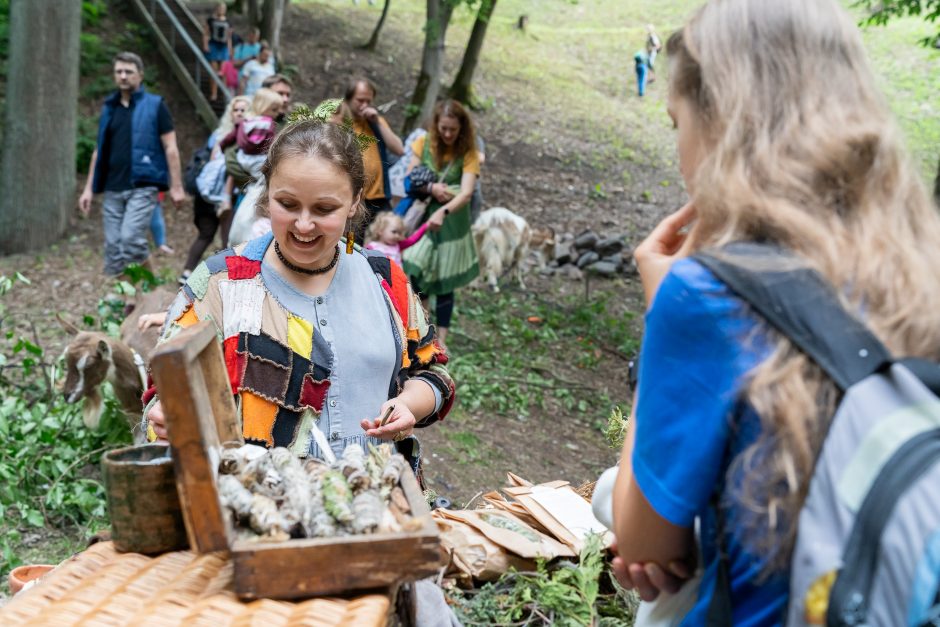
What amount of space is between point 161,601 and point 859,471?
1219 mm

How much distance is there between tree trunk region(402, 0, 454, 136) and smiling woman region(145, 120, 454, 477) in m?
11.6

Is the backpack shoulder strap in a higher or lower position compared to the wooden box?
higher

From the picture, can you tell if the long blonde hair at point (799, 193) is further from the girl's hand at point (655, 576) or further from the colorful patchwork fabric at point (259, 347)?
the colorful patchwork fabric at point (259, 347)

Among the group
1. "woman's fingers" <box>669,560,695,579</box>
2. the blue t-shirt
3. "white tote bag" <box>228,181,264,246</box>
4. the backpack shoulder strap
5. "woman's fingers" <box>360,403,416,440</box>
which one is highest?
the backpack shoulder strap

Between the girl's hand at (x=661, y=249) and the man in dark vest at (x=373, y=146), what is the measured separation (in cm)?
618

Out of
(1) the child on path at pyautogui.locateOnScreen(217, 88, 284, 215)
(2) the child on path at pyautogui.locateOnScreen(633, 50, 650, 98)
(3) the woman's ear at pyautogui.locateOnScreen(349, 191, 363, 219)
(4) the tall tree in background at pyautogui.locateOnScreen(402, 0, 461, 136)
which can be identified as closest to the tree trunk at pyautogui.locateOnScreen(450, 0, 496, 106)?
(4) the tall tree in background at pyautogui.locateOnScreen(402, 0, 461, 136)

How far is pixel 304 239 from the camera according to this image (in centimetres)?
265

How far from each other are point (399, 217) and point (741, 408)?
6.51 m

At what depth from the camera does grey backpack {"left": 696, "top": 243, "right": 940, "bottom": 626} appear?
1.22 m

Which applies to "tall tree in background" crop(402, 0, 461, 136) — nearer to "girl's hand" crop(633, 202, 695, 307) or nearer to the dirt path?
the dirt path

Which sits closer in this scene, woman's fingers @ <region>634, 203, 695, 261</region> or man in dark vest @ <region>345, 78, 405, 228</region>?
woman's fingers @ <region>634, 203, 695, 261</region>

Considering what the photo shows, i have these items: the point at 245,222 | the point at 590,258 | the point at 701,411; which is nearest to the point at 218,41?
the point at 590,258

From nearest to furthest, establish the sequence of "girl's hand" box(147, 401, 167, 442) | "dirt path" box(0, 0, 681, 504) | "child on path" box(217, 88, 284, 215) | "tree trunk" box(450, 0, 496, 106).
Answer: "girl's hand" box(147, 401, 167, 442) → "dirt path" box(0, 0, 681, 504) → "child on path" box(217, 88, 284, 215) → "tree trunk" box(450, 0, 496, 106)

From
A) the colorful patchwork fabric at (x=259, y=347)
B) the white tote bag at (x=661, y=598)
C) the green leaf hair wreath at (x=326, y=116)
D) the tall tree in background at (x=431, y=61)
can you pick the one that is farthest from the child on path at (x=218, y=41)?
the white tote bag at (x=661, y=598)
